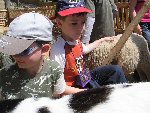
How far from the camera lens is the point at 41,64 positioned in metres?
2.46

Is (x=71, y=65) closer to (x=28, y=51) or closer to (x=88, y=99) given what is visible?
(x=28, y=51)

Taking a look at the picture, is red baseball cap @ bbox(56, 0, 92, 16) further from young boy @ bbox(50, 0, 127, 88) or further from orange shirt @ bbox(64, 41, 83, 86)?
orange shirt @ bbox(64, 41, 83, 86)

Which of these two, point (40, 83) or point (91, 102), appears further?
point (40, 83)

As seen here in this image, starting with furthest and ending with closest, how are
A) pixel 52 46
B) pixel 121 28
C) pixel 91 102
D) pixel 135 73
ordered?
1. pixel 121 28
2. pixel 135 73
3. pixel 52 46
4. pixel 91 102

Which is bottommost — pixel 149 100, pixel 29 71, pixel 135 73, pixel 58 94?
pixel 135 73

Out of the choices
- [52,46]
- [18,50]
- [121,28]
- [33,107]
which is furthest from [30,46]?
[121,28]

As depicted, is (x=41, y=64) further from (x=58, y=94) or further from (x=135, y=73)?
(x=135, y=73)

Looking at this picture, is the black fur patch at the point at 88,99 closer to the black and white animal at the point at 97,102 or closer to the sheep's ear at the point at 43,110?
the black and white animal at the point at 97,102

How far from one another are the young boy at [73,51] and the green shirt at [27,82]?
0.52 m

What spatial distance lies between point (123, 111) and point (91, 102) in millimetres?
175

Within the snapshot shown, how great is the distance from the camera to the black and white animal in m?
1.58

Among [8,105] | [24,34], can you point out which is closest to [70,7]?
[24,34]

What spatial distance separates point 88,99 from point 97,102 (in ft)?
0.16

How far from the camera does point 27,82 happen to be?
7.88 feet
